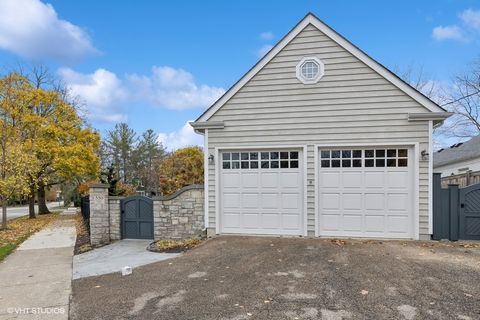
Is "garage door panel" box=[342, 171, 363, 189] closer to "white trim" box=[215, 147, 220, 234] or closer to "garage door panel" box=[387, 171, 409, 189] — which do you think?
"garage door panel" box=[387, 171, 409, 189]

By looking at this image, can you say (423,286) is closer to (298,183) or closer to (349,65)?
(298,183)

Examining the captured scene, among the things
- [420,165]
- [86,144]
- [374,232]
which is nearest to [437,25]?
[420,165]

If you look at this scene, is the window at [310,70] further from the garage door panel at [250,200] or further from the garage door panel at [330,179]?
the garage door panel at [250,200]

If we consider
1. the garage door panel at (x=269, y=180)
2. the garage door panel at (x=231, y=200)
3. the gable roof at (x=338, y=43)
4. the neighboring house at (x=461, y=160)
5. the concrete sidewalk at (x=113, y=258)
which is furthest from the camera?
the neighboring house at (x=461, y=160)

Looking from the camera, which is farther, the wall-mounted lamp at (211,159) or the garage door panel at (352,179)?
the wall-mounted lamp at (211,159)

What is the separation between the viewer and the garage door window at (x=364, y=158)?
25.7 feet

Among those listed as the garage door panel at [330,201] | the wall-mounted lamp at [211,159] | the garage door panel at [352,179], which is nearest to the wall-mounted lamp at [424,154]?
the garage door panel at [352,179]

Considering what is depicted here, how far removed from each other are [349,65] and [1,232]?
45.5ft

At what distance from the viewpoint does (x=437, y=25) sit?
1383 cm

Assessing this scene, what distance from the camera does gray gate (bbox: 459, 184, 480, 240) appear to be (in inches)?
296

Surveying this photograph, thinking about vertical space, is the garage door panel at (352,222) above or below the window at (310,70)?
below

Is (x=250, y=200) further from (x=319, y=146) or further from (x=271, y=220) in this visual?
(x=319, y=146)

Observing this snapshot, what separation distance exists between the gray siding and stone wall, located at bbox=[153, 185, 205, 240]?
36cm

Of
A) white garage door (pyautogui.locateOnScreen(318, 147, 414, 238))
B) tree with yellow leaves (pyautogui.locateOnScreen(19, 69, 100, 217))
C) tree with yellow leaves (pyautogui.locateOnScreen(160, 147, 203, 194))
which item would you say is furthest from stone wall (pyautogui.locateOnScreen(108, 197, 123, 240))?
tree with yellow leaves (pyautogui.locateOnScreen(19, 69, 100, 217))
